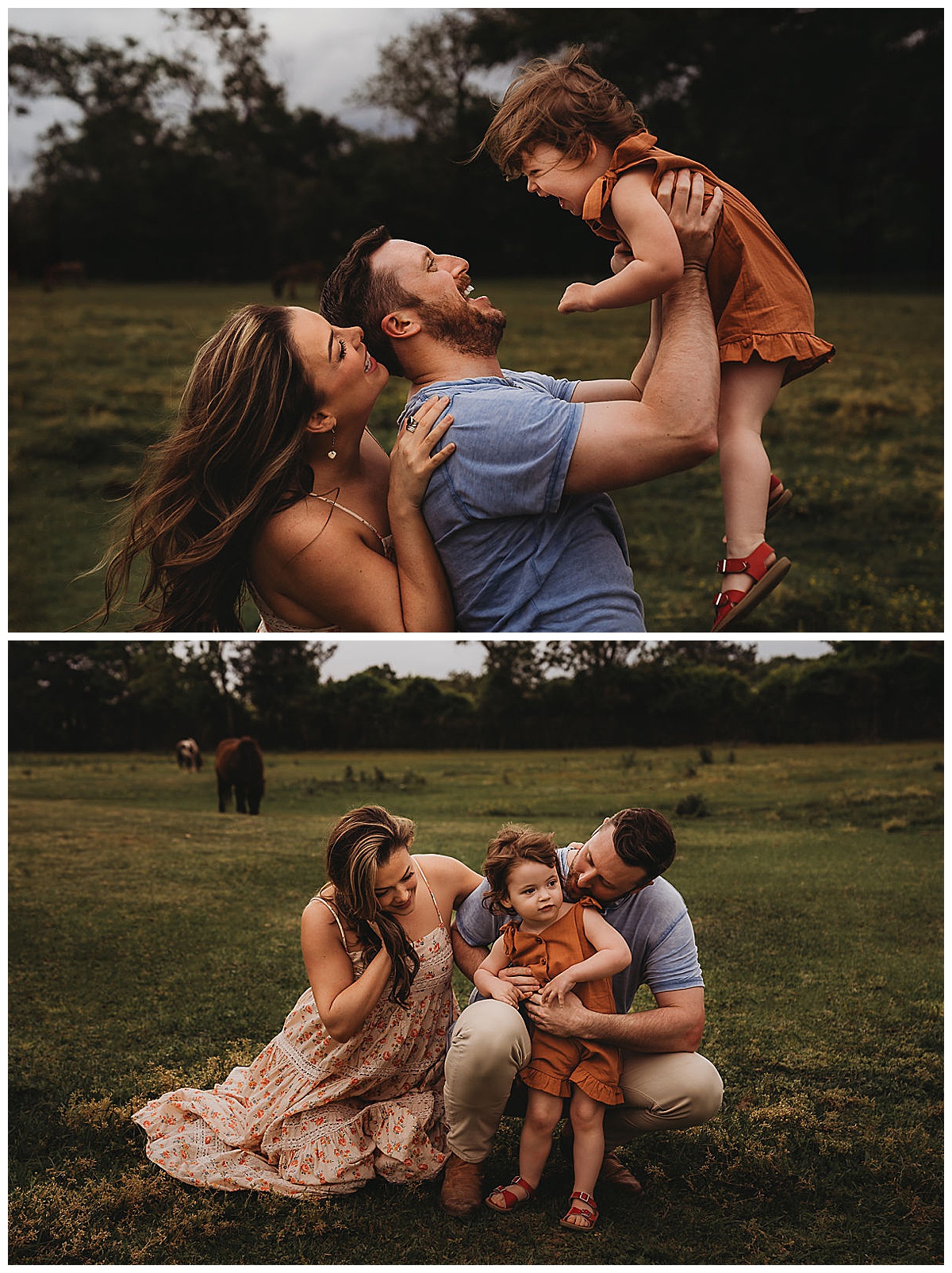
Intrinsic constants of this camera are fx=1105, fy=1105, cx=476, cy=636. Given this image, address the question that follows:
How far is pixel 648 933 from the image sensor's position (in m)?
3.36

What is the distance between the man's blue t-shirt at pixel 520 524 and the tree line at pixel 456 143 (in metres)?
4.90

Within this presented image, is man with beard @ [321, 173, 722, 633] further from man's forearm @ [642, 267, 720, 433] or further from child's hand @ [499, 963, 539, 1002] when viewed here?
child's hand @ [499, 963, 539, 1002]

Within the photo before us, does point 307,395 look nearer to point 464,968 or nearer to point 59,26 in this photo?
point 464,968

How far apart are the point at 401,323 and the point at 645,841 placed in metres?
1.65

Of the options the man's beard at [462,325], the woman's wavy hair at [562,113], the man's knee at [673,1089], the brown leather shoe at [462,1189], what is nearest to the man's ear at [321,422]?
the man's beard at [462,325]

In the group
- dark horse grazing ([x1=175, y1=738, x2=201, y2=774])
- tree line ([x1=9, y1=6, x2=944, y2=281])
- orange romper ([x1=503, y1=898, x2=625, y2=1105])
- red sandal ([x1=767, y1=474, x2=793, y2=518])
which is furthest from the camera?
tree line ([x1=9, y1=6, x2=944, y2=281])

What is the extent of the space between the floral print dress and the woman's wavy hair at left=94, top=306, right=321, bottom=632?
Answer: 1.08 m

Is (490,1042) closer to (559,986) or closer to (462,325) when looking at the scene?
(559,986)

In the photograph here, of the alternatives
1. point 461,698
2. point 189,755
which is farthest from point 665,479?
point 189,755

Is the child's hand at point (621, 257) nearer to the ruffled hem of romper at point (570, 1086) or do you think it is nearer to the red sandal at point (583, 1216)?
the ruffled hem of romper at point (570, 1086)

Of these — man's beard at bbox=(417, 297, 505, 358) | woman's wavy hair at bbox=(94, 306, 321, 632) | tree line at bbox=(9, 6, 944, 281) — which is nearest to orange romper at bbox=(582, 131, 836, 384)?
man's beard at bbox=(417, 297, 505, 358)

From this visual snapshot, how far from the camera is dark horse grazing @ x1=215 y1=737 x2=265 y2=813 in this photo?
5.43 meters

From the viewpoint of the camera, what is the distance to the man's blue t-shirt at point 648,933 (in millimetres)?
3342

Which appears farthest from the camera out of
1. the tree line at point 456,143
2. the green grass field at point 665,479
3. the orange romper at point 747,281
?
the tree line at point 456,143
